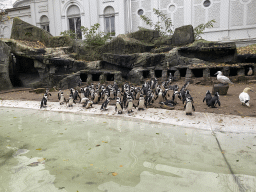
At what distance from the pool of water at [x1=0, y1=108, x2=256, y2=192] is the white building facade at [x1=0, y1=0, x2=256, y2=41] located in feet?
53.7

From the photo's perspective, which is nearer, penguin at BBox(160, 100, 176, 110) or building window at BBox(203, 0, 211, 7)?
penguin at BBox(160, 100, 176, 110)

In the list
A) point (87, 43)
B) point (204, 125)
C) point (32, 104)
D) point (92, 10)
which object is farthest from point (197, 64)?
point (92, 10)

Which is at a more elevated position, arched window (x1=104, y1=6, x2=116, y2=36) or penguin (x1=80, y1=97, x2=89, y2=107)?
arched window (x1=104, y1=6, x2=116, y2=36)

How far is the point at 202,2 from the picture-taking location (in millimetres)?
18359

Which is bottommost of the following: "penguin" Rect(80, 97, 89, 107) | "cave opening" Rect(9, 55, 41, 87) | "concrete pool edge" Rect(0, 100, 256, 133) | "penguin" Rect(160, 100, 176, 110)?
"concrete pool edge" Rect(0, 100, 256, 133)

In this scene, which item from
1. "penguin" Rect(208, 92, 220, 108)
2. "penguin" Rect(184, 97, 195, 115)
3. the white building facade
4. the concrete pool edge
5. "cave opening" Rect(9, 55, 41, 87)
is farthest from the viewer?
the white building facade

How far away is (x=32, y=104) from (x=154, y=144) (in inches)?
254

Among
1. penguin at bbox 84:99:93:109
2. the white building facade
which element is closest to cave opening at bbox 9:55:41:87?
the white building facade

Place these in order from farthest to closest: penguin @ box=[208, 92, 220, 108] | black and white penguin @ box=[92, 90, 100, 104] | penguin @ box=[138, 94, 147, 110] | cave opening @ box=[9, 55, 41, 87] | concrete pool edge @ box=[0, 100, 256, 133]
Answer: cave opening @ box=[9, 55, 41, 87]
black and white penguin @ box=[92, 90, 100, 104]
penguin @ box=[138, 94, 147, 110]
penguin @ box=[208, 92, 220, 108]
concrete pool edge @ box=[0, 100, 256, 133]

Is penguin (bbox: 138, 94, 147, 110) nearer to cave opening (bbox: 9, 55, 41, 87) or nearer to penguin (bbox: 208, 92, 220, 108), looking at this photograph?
penguin (bbox: 208, 92, 220, 108)

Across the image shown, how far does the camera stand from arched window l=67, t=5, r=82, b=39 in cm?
2198

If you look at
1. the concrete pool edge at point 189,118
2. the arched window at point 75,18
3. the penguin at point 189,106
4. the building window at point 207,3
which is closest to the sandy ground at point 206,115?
the concrete pool edge at point 189,118

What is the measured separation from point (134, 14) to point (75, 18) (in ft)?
23.7

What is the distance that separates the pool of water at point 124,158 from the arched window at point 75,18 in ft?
62.4
